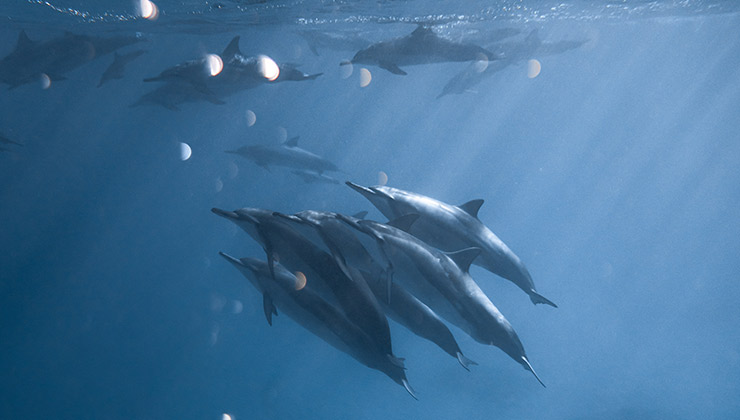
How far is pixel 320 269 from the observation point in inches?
122

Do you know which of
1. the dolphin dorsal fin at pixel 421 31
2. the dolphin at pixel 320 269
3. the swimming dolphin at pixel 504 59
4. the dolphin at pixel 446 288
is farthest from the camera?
the swimming dolphin at pixel 504 59

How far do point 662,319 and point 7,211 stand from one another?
173 ft

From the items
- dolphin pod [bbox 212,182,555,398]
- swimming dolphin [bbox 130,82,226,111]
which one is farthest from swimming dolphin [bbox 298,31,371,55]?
dolphin pod [bbox 212,182,555,398]

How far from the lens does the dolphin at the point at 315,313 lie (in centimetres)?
320

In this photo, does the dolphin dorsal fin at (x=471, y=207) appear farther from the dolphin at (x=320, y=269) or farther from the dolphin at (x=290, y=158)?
the dolphin at (x=290, y=158)

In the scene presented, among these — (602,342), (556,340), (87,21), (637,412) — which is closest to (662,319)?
(602,342)

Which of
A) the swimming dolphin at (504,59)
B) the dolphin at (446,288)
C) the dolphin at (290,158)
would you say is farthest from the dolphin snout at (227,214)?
the swimming dolphin at (504,59)

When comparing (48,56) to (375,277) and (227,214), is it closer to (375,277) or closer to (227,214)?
(227,214)

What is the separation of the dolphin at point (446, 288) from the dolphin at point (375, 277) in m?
0.15

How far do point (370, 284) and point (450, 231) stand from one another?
3.53 feet

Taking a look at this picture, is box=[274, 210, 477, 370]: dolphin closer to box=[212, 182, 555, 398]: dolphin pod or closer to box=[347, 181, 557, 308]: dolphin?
box=[212, 182, 555, 398]: dolphin pod

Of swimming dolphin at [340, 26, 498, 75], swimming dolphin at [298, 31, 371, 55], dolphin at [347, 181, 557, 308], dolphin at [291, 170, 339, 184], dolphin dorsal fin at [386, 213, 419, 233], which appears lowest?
dolphin dorsal fin at [386, 213, 419, 233]

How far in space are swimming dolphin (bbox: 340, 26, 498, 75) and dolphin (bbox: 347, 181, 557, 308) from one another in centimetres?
297

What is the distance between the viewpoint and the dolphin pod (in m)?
3.05
